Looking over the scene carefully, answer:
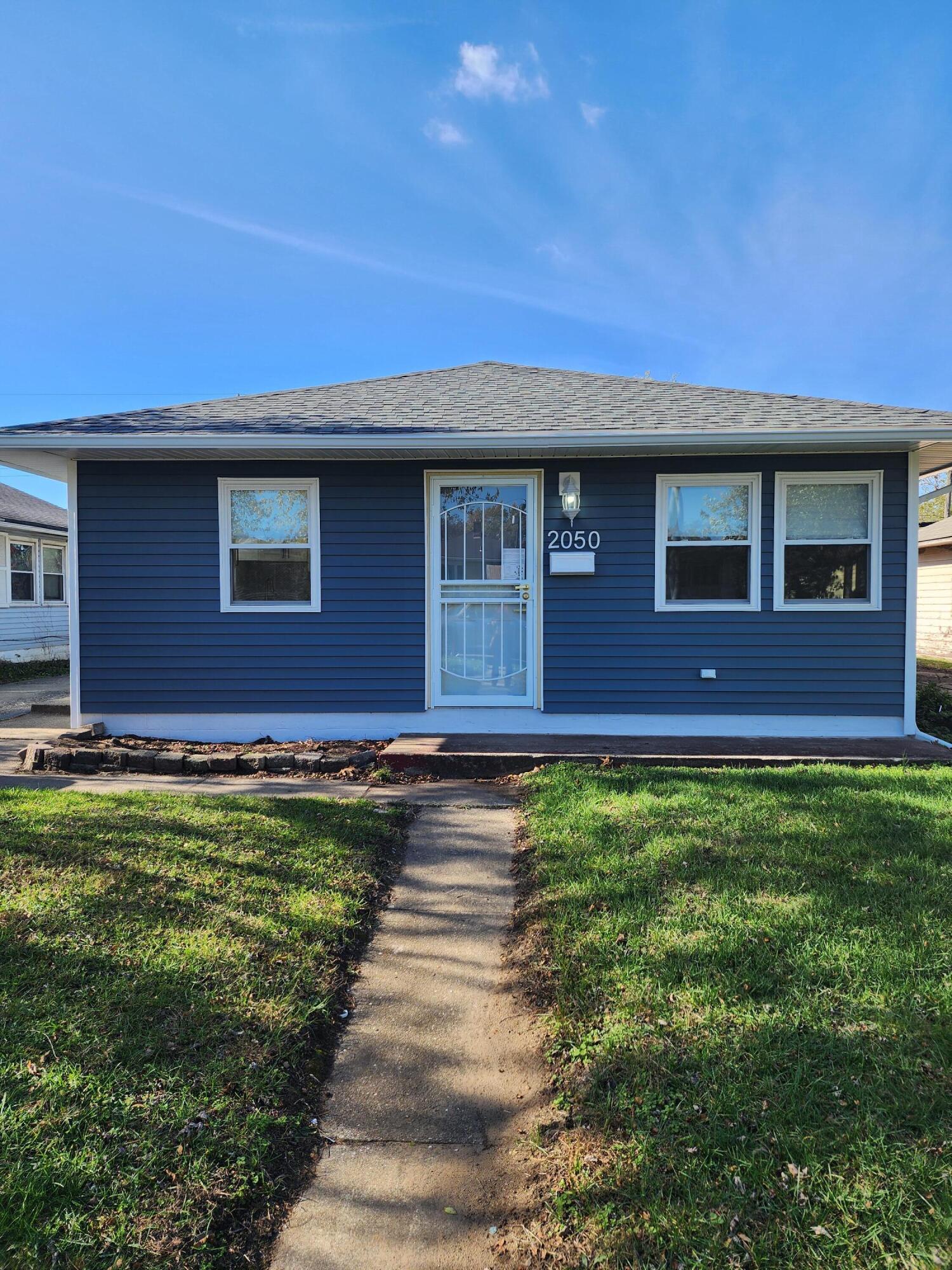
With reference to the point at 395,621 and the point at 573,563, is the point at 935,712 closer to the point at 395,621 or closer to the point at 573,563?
the point at 573,563

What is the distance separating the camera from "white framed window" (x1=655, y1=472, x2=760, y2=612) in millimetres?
6258

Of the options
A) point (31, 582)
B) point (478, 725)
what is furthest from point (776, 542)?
point (31, 582)

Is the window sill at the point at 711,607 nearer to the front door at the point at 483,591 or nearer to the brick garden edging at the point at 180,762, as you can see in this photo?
the front door at the point at 483,591

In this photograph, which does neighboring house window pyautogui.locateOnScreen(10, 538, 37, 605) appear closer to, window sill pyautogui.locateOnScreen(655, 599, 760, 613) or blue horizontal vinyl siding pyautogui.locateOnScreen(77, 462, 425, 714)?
blue horizontal vinyl siding pyautogui.locateOnScreen(77, 462, 425, 714)

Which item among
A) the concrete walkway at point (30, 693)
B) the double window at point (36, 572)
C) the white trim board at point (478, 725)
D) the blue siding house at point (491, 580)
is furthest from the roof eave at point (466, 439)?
the double window at point (36, 572)

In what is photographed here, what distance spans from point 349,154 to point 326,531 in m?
8.33

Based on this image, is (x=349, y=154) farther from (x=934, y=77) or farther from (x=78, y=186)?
(x=934, y=77)

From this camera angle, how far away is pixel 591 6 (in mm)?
8531

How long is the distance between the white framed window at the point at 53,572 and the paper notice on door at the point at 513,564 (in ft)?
43.1

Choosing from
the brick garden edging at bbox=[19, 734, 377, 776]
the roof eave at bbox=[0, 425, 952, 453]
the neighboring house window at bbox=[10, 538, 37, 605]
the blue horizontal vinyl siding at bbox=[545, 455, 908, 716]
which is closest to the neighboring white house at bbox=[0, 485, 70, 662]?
the neighboring house window at bbox=[10, 538, 37, 605]

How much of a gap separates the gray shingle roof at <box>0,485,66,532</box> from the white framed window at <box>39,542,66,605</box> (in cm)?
55

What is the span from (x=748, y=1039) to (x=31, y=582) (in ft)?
55.1

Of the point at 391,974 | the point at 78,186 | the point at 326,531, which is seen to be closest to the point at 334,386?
the point at 326,531

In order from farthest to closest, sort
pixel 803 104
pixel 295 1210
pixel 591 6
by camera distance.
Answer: pixel 803 104, pixel 591 6, pixel 295 1210
